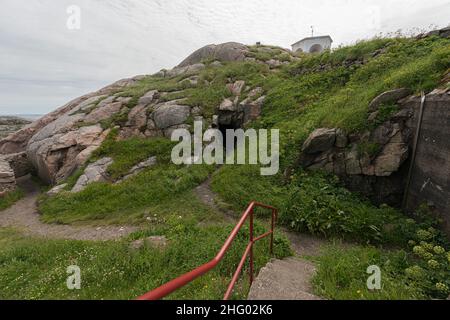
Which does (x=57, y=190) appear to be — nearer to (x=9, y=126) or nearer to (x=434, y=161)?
(x=434, y=161)

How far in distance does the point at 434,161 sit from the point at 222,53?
23.6m

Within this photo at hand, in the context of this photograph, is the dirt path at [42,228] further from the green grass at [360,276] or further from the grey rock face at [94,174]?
the green grass at [360,276]

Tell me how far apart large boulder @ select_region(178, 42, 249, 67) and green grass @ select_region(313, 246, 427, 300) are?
74.5 ft

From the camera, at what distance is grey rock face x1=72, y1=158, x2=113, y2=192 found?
1245 cm

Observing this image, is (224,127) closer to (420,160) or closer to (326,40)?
(420,160)

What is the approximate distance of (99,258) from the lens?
19.8 ft

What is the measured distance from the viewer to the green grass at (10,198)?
42.8ft

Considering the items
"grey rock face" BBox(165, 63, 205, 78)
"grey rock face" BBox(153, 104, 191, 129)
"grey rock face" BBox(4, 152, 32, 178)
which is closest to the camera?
"grey rock face" BBox(153, 104, 191, 129)

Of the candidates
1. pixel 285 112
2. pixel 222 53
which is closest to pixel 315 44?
pixel 222 53

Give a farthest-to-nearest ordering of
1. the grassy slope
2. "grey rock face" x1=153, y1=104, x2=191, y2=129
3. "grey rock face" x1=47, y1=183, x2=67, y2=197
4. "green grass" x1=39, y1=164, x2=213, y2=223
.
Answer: "grey rock face" x1=153, y1=104, x2=191, y2=129, "grey rock face" x1=47, y1=183, x2=67, y2=197, "green grass" x1=39, y1=164, x2=213, y2=223, the grassy slope

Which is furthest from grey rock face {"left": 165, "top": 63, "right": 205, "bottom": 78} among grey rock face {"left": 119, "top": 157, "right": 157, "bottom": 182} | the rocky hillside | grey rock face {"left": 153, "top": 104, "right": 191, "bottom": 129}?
grey rock face {"left": 119, "top": 157, "right": 157, "bottom": 182}

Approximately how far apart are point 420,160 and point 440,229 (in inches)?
83.9

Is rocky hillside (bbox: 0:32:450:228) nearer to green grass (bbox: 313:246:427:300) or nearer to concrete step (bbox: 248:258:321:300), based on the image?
green grass (bbox: 313:246:427:300)
